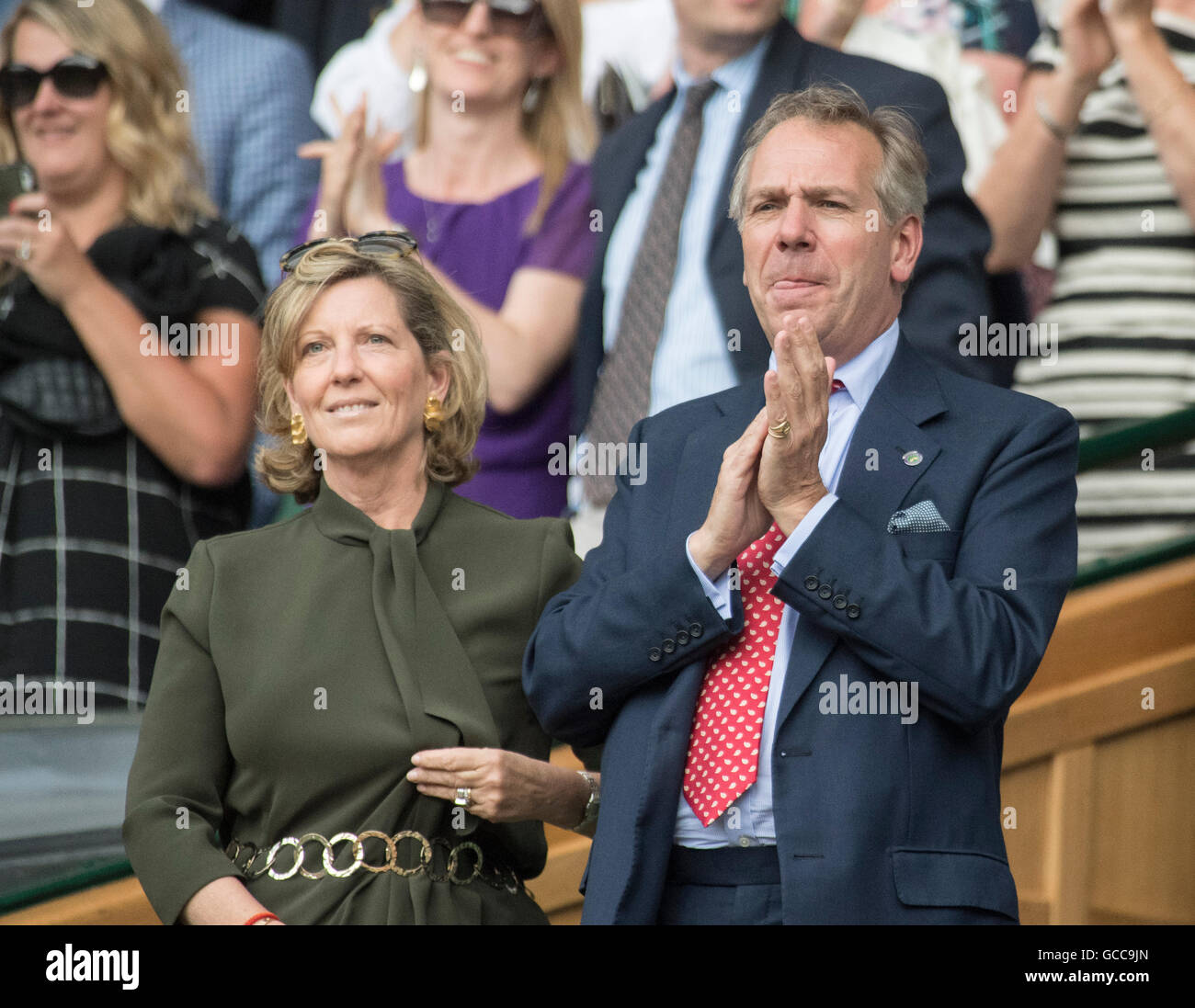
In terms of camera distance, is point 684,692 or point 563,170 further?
point 563,170

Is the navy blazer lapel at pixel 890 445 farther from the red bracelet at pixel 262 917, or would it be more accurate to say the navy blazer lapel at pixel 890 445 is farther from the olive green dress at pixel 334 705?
the red bracelet at pixel 262 917

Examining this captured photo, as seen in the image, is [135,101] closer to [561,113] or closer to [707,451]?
[561,113]

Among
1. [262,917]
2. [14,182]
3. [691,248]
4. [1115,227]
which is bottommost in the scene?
[262,917]

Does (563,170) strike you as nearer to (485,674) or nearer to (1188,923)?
(485,674)

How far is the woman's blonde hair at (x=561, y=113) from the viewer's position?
11.8 feet

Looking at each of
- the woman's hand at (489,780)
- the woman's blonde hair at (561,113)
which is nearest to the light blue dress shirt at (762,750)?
the woman's hand at (489,780)

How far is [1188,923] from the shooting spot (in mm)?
3289

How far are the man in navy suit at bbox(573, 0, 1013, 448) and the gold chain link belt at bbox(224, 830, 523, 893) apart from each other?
1.16 meters

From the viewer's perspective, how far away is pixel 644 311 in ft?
10.9

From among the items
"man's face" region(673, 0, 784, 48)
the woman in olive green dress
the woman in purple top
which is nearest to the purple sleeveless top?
the woman in purple top

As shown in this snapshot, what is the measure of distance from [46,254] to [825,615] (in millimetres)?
2057

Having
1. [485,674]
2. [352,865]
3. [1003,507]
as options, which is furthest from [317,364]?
[1003,507]

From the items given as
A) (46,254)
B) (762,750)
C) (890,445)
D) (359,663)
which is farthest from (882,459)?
(46,254)
